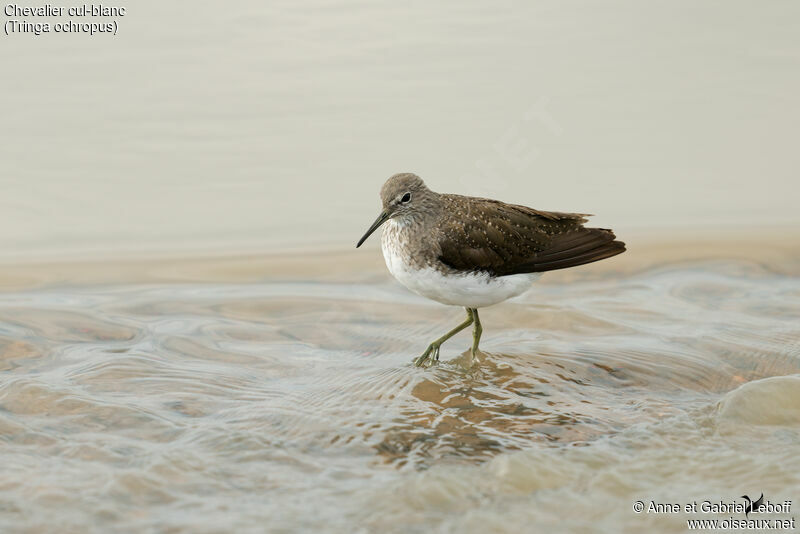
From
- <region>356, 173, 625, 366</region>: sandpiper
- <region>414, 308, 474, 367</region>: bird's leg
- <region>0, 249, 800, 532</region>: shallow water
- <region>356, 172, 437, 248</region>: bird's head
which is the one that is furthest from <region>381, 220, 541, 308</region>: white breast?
<region>0, 249, 800, 532</region>: shallow water

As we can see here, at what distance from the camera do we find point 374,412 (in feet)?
18.5

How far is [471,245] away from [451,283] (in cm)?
36

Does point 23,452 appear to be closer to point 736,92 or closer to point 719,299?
point 719,299

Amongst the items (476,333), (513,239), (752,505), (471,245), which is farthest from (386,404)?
(752,505)

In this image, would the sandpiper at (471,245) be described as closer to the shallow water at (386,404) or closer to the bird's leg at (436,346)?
the bird's leg at (436,346)

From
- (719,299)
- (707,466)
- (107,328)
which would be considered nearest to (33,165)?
(107,328)

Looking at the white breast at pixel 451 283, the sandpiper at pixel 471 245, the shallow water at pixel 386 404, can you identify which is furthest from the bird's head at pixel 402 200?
the shallow water at pixel 386 404

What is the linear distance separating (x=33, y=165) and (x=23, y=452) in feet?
17.3

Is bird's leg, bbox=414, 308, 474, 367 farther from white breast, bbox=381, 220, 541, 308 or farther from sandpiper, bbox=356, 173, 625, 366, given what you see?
white breast, bbox=381, 220, 541, 308

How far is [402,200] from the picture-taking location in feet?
23.0

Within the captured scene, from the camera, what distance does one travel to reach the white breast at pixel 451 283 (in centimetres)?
660

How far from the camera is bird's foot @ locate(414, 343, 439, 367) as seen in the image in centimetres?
660

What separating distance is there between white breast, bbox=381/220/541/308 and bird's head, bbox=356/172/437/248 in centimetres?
16

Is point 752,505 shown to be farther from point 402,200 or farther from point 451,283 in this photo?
point 402,200
